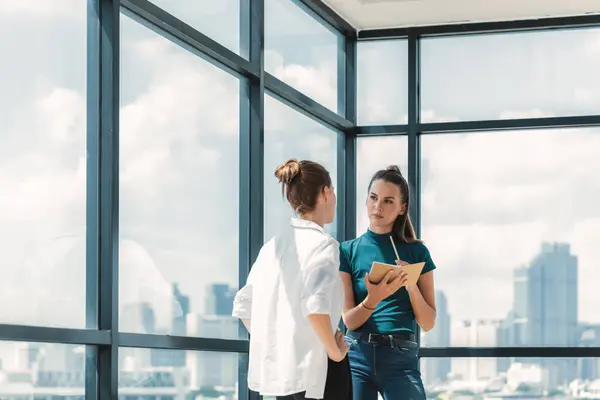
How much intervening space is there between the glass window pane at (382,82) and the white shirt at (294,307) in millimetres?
2580

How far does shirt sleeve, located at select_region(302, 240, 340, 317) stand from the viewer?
2914 mm

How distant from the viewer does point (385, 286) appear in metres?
3.60

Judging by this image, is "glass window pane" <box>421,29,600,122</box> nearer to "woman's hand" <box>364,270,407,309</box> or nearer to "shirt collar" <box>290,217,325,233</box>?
"woman's hand" <box>364,270,407,309</box>

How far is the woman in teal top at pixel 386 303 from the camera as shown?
3697mm

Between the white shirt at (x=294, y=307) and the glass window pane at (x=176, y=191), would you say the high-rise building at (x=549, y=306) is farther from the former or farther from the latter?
the white shirt at (x=294, y=307)

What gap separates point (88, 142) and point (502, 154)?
289 cm

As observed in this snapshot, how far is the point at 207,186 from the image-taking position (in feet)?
12.8

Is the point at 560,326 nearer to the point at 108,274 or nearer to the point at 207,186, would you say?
the point at 207,186

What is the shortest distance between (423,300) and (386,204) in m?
0.38

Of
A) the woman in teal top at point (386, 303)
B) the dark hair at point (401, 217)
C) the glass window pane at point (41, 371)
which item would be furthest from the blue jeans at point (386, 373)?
the glass window pane at point (41, 371)

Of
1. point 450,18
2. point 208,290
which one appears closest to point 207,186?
point 208,290

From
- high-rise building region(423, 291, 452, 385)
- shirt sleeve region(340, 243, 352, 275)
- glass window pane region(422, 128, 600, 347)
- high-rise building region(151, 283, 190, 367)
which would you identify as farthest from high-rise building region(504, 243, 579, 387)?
high-rise building region(151, 283, 190, 367)

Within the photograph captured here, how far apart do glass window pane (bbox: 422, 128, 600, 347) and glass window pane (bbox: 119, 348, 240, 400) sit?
5.41 feet

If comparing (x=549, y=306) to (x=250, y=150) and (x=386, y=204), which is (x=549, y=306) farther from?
(x=250, y=150)
